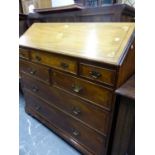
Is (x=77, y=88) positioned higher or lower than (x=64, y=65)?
lower

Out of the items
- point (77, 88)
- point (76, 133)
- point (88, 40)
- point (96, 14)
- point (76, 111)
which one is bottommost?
point (76, 133)

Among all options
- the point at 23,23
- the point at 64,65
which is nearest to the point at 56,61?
the point at 64,65

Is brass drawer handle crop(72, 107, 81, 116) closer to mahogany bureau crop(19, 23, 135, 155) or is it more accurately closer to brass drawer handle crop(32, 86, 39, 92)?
mahogany bureau crop(19, 23, 135, 155)

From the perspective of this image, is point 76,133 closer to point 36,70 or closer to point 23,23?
point 36,70

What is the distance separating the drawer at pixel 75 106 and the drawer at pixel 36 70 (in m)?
0.08

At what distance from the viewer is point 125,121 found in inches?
38.9

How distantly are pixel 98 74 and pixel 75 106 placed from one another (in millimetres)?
439

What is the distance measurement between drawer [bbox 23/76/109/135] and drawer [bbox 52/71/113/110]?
6 cm

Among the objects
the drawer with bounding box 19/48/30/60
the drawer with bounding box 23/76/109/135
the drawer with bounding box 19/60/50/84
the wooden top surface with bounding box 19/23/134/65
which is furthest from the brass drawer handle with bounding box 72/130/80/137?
the drawer with bounding box 19/48/30/60

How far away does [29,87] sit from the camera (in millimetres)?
1830

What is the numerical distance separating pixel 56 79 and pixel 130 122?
0.73m

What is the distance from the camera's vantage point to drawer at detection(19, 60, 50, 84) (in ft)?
4.77
